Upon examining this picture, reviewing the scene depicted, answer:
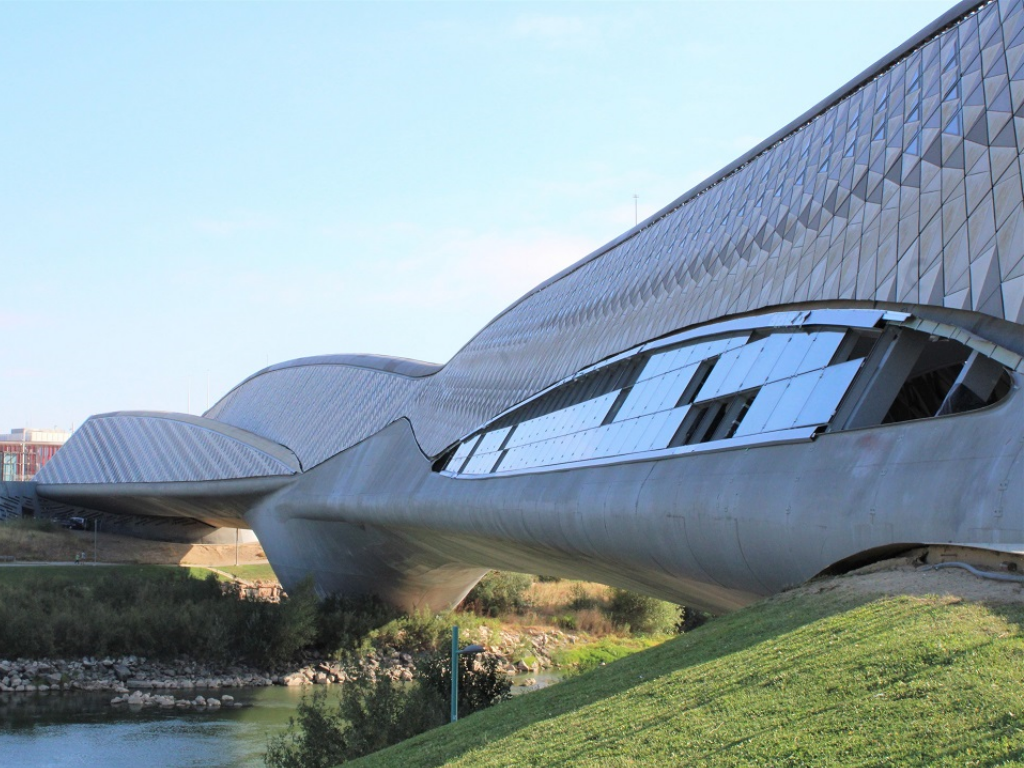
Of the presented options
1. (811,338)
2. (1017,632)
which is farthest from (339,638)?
(1017,632)

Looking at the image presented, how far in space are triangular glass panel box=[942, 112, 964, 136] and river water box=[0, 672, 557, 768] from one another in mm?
18320

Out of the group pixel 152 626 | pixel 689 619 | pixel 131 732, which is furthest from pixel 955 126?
pixel 689 619

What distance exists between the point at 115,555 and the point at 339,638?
23.6m

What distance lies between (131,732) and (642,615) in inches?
1021

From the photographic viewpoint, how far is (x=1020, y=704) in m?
6.18

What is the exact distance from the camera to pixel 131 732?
27.6m

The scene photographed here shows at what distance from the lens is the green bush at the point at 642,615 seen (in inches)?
1889

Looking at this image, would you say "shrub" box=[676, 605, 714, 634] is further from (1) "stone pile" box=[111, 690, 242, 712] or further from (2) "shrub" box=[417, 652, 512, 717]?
(2) "shrub" box=[417, 652, 512, 717]

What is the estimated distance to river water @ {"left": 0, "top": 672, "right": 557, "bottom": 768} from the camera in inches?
954

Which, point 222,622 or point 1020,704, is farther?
point 222,622

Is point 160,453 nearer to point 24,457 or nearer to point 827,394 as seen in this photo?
point 827,394

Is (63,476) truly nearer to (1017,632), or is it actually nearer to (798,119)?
(798,119)

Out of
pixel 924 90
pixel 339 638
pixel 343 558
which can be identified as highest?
pixel 924 90

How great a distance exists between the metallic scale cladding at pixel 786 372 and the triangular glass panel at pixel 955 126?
0.04 m
